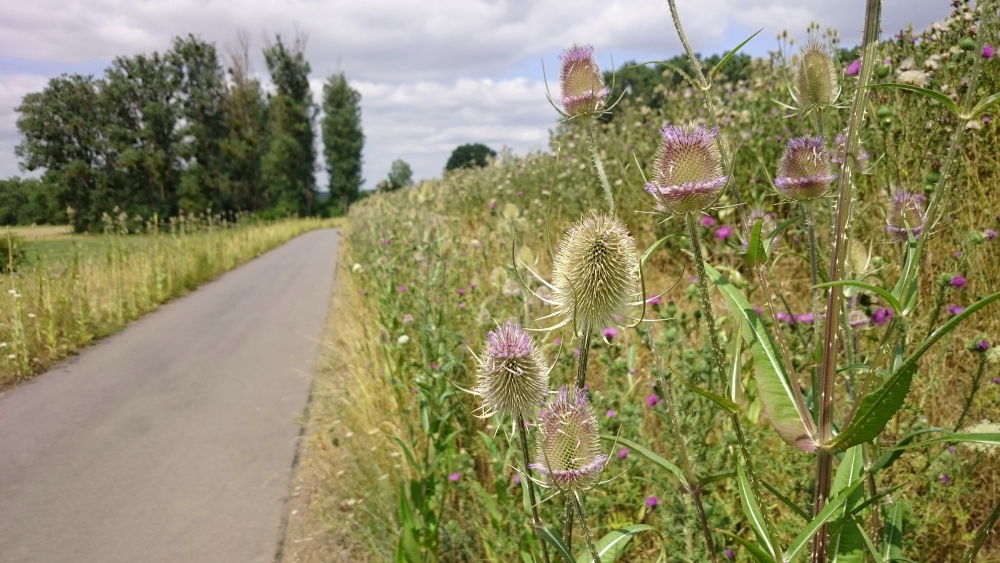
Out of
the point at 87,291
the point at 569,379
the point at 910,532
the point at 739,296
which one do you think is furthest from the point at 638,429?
the point at 87,291

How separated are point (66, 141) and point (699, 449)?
140ft

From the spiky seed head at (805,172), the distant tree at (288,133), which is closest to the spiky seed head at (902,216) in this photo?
the spiky seed head at (805,172)

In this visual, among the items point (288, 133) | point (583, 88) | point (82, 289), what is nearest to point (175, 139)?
point (288, 133)

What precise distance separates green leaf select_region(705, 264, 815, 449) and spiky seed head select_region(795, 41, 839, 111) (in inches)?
23.3

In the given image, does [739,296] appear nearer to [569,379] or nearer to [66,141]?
[569,379]

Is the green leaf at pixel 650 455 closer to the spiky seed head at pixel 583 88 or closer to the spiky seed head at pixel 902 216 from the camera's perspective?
the spiky seed head at pixel 583 88

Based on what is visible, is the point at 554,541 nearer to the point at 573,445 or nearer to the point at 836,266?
the point at 573,445

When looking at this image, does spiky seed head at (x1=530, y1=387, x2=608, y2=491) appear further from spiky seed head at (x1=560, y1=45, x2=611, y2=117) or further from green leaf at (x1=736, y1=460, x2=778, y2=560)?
spiky seed head at (x1=560, y1=45, x2=611, y2=117)

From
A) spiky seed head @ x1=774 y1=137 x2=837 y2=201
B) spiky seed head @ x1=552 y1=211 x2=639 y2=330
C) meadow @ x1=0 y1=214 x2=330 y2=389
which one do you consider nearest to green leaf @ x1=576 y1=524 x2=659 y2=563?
spiky seed head @ x1=552 y1=211 x2=639 y2=330

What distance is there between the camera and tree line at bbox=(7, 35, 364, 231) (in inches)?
→ 1362

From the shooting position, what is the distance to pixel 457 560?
276cm

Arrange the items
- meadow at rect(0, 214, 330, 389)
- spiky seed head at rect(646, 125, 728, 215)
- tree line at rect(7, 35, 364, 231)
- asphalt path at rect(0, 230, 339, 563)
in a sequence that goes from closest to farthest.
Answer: spiky seed head at rect(646, 125, 728, 215) < asphalt path at rect(0, 230, 339, 563) < meadow at rect(0, 214, 330, 389) < tree line at rect(7, 35, 364, 231)

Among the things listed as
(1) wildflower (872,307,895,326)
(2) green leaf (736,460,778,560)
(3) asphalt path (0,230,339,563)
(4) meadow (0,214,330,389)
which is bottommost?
(3) asphalt path (0,230,339,563)

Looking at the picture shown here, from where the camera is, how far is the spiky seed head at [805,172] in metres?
1.29
